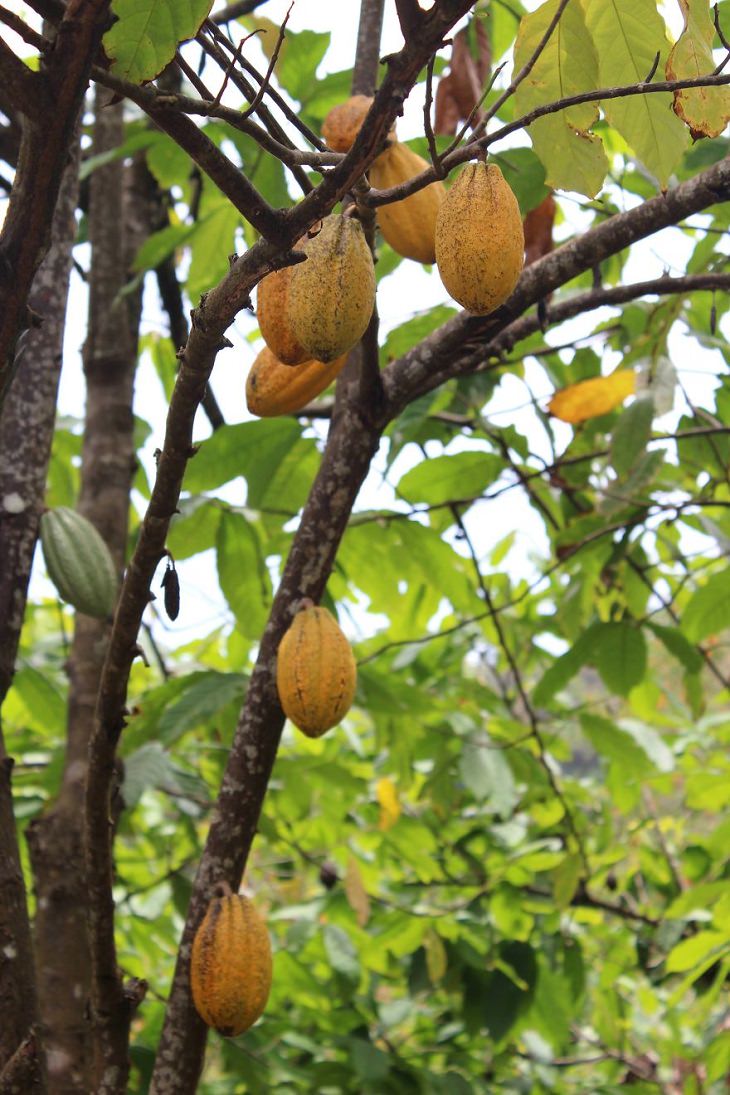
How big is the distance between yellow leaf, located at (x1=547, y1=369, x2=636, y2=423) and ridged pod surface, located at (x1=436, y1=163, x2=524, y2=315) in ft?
3.44

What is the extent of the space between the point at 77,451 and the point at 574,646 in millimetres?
1256

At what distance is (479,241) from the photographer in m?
0.84

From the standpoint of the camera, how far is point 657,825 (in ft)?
9.98

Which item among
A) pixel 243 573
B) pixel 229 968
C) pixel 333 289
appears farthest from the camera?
pixel 243 573

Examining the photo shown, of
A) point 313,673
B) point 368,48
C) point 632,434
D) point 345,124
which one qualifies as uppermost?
point 368,48

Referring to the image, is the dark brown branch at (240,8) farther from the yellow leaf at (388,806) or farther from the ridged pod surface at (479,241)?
the yellow leaf at (388,806)

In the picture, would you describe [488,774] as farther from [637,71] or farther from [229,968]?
[637,71]

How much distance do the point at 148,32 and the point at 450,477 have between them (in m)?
1.32

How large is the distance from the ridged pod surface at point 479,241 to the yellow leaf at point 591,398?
1048 millimetres

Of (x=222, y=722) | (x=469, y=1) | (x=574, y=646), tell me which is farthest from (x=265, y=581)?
(x=469, y=1)

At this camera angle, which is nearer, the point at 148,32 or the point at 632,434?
the point at 148,32

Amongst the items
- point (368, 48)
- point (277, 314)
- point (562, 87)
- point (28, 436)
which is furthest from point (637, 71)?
point (28, 436)

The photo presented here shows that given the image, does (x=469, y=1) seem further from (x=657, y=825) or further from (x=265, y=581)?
(x=657, y=825)

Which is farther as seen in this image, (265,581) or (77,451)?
(77,451)
